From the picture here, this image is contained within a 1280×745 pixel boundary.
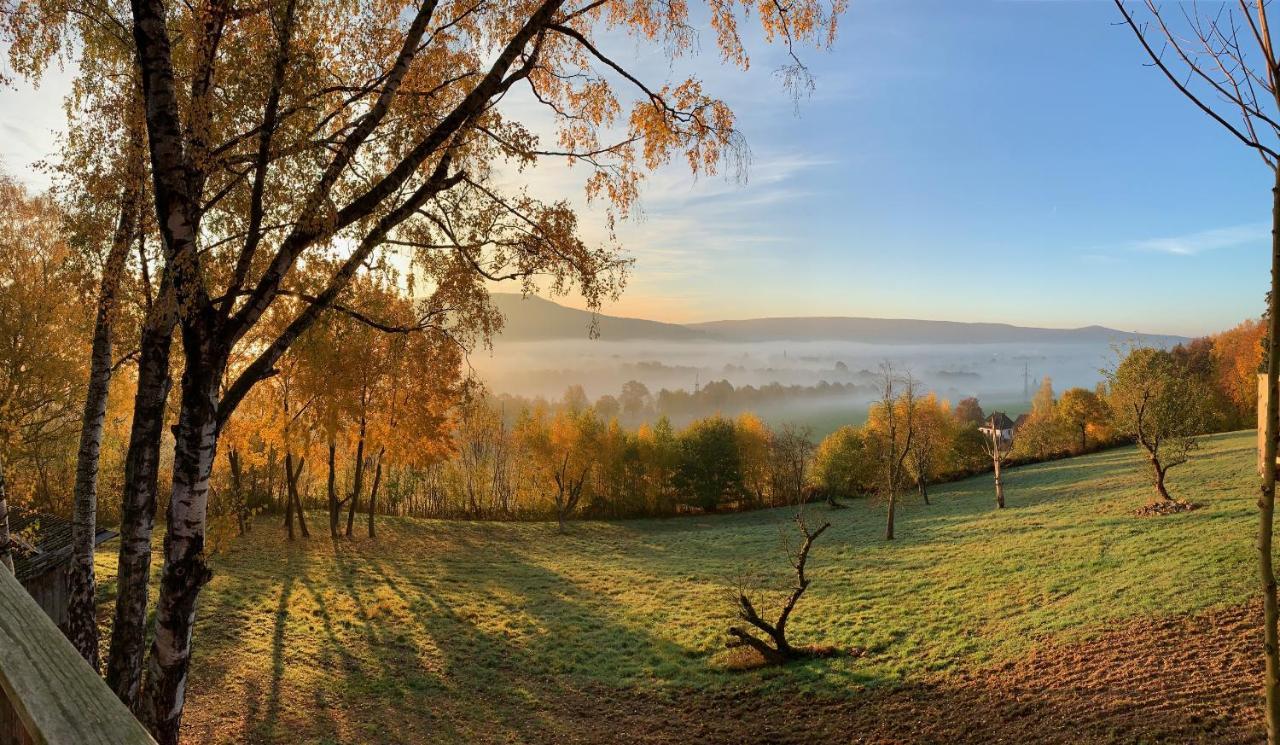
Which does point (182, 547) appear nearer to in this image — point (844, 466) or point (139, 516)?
point (139, 516)

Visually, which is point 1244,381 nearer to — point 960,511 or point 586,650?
point 960,511

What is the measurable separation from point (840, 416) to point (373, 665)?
188129mm

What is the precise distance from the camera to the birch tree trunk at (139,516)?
21.4ft

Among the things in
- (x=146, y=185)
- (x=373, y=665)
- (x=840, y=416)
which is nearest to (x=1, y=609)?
(x=146, y=185)

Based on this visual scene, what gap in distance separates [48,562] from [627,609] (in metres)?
12.9

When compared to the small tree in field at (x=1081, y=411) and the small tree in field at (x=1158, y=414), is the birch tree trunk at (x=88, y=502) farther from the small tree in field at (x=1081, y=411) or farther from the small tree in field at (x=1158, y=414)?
the small tree in field at (x=1081, y=411)

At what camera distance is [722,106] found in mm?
7758

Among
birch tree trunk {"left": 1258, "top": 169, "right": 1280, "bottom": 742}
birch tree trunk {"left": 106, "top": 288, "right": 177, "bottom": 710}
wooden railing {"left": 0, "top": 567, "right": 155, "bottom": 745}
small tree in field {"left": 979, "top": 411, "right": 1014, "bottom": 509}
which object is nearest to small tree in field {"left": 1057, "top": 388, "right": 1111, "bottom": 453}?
small tree in field {"left": 979, "top": 411, "right": 1014, "bottom": 509}

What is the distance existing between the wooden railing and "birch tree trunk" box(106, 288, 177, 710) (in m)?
6.32

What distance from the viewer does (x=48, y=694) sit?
3.14 feet

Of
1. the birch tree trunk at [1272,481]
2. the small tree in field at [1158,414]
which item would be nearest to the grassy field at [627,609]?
the small tree in field at [1158,414]

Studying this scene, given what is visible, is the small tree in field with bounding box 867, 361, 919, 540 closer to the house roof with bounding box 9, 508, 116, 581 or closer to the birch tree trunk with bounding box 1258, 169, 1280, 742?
the birch tree trunk with bounding box 1258, 169, 1280, 742

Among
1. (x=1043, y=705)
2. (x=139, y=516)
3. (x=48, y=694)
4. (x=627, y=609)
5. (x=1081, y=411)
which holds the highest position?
(x=48, y=694)

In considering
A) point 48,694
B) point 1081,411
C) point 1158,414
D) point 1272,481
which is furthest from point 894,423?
point 1081,411
